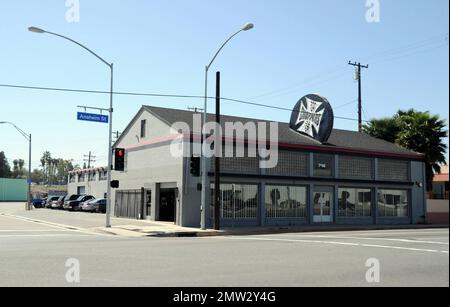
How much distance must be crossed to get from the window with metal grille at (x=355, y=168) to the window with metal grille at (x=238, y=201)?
7958 mm

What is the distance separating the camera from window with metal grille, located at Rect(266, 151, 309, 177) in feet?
109

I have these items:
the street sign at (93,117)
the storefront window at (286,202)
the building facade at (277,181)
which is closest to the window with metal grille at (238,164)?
the building facade at (277,181)

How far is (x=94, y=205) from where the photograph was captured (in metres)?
46.6

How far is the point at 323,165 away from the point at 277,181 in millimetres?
4513

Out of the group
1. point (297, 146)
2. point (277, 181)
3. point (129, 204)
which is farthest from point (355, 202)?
point (129, 204)

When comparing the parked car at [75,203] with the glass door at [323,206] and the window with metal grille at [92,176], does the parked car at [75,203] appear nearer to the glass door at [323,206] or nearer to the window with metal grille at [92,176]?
the window with metal grille at [92,176]

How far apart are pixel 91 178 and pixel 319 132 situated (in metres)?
31.6

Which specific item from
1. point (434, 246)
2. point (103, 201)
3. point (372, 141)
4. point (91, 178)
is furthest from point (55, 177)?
point (434, 246)

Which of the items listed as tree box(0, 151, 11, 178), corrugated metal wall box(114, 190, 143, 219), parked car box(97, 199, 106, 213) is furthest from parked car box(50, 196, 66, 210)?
tree box(0, 151, 11, 178)

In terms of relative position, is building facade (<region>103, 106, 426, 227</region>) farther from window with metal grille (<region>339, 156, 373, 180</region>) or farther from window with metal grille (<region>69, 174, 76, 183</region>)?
window with metal grille (<region>69, 174, 76, 183</region>)

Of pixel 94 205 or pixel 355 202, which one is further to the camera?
pixel 94 205

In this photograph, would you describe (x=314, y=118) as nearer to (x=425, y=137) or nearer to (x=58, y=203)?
(x=425, y=137)

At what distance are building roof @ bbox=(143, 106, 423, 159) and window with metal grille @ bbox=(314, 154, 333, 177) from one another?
671mm

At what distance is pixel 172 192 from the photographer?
1305 inches
